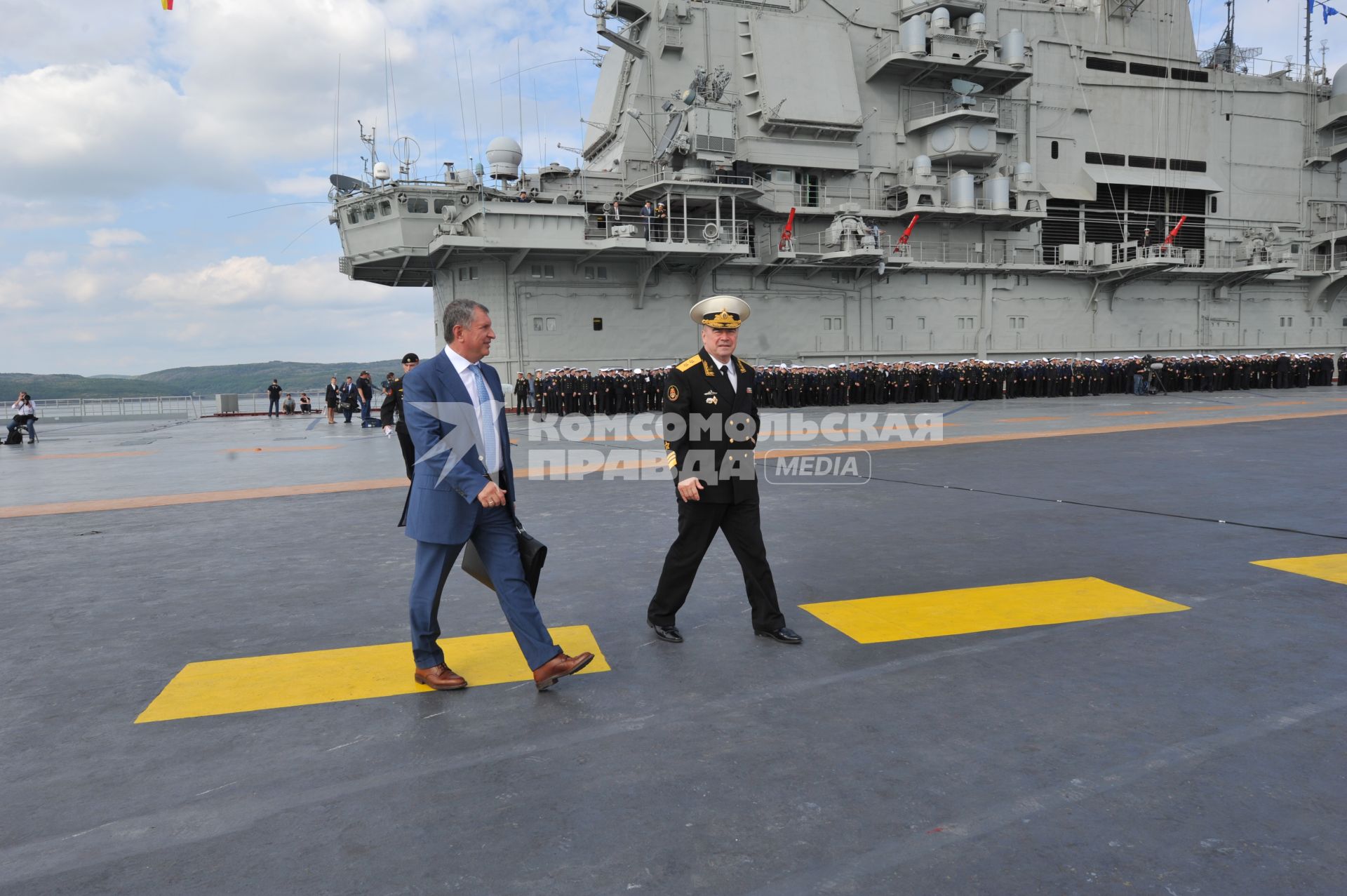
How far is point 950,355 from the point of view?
32.2 m

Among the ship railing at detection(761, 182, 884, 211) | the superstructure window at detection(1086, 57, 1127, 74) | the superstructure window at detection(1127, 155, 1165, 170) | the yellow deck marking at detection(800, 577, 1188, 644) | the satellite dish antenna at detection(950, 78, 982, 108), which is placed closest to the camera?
the yellow deck marking at detection(800, 577, 1188, 644)

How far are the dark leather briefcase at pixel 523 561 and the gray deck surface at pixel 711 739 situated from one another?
1.62 feet

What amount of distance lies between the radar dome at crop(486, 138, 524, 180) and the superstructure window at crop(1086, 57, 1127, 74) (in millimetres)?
25686

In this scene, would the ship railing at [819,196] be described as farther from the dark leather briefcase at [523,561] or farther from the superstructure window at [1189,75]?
the dark leather briefcase at [523,561]

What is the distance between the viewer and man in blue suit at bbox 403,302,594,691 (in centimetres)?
346

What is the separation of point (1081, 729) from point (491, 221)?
80.3 ft

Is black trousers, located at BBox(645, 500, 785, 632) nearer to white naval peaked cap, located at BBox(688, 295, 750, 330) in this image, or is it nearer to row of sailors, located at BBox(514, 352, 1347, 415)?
white naval peaked cap, located at BBox(688, 295, 750, 330)

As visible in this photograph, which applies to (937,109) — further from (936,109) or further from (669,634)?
(669,634)

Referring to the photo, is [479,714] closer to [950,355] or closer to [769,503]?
[769,503]

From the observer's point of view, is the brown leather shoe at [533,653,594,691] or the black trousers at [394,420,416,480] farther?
the black trousers at [394,420,416,480]

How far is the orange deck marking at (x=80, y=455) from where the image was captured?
15.0 metres

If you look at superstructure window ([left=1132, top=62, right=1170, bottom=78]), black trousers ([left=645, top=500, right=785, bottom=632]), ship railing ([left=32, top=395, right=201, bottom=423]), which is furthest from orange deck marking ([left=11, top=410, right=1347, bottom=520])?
ship railing ([left=32, top=395, right=201, bottom=423])

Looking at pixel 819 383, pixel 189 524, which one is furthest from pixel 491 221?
pixel 189 524

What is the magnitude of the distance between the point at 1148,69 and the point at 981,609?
40.8 metres
